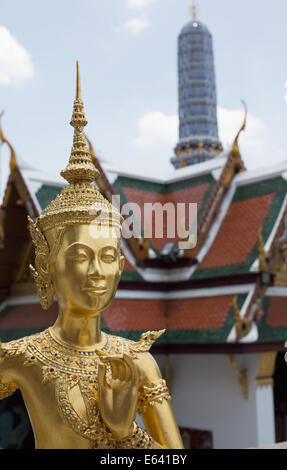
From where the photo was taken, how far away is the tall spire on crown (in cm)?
274

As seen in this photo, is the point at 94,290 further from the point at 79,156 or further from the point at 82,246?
the point at 79,156

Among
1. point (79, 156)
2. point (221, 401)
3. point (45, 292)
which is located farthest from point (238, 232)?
point (45, 292)

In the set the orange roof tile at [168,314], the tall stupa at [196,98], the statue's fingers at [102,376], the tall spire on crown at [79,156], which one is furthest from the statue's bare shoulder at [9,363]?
the tall stupa at [196,98]

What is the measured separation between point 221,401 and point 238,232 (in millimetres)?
2662

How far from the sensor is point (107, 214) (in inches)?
105

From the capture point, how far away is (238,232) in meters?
8.97

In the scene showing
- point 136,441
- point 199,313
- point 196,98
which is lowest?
point 136,441

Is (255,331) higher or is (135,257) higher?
(135,257)

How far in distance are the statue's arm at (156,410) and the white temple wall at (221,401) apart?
5298 millimetres

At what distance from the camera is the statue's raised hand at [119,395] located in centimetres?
232

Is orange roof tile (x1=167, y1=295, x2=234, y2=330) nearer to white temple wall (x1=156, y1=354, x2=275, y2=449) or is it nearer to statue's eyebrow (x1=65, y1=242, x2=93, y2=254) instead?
white temple wall (x1=156, y1=354, x2=275, y2=449)
